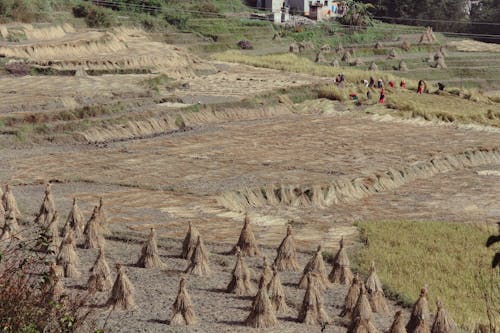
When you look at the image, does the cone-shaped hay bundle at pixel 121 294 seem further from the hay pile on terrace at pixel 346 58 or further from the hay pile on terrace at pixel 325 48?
the hay pile on terrace at pixel 325 48

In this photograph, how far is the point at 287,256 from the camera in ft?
53.3

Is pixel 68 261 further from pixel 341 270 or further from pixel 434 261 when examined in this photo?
pixel 434 261

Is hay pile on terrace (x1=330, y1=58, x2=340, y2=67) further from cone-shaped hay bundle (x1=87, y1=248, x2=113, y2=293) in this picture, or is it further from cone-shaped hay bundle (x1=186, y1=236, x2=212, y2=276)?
cone-shaped hay bundle (x1=87, y1=248, x2=113, y2=293)

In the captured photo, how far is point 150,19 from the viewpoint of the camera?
57.2 m

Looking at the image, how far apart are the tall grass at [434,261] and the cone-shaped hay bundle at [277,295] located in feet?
7.02

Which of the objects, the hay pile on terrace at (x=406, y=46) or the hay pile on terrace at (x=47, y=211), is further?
the hay pile on terrace at (x=406, y=46)

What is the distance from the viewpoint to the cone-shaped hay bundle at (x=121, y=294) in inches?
537

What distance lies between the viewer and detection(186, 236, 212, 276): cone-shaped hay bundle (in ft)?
51.5

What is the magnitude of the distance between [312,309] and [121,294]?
275cm

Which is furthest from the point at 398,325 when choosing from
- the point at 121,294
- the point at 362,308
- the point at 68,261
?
the point at 68,261

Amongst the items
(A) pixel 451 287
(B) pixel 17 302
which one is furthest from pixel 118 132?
(B) pixel 17 302

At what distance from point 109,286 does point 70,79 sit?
77.4 feet

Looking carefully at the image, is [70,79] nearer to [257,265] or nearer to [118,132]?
[118,132]

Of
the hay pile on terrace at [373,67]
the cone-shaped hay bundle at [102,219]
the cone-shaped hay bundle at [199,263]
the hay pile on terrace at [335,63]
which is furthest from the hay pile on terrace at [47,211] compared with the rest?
the hay pile on terrace at [373,67]
